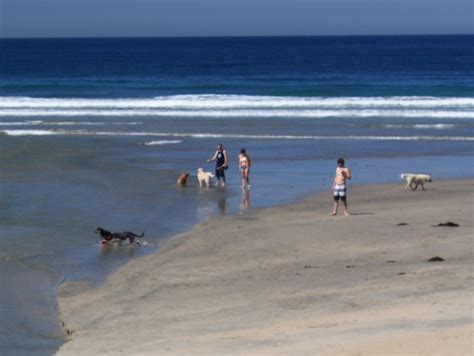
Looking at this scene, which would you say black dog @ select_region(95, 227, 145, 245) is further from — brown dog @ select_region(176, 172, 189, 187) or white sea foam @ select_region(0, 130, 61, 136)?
white sea foam @ select_region(0, 130, 61, 136)

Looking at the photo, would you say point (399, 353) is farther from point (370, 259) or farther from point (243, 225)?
point (243, 225)

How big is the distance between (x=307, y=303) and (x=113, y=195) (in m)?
10.1

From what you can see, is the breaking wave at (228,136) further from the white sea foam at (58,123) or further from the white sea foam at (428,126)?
the white sea foam at (428,126)

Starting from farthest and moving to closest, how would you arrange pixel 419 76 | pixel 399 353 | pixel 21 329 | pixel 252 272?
pixel 419 76
pixel 252 272
pixel 21 329
pixel 399 353

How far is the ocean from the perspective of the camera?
1524cm

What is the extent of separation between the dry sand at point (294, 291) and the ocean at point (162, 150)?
2.35 ft

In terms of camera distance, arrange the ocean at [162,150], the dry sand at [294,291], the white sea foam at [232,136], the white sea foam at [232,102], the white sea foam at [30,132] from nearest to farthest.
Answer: the dry sand at [294,291] → the ocean at [162,150] → the white sea foam at [232,136] → the white sea foam at [30,132] → the white sea foam at [232,102]

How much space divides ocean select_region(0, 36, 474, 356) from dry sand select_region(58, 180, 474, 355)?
0.72 metres

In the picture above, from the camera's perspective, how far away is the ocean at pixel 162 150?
1524 centimetres

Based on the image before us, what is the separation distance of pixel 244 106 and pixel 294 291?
1276 inches

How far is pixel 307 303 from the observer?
1143 centimetres

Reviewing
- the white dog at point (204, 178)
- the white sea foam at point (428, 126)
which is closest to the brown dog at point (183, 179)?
the white dog at point (204, 178)

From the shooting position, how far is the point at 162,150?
28.9 m

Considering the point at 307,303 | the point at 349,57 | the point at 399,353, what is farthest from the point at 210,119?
the point at 349,57
